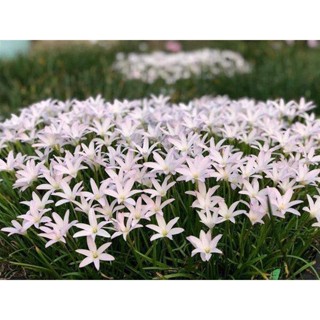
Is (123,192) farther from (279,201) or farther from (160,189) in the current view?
(279,201)

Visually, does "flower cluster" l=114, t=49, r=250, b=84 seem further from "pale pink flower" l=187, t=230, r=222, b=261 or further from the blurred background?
"pale pink flower" l=187, t=230, r=222, b=261

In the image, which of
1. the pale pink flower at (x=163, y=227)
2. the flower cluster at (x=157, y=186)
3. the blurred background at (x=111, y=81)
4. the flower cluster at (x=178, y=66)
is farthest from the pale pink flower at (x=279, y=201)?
the flower cluster at (x=178, y=66)

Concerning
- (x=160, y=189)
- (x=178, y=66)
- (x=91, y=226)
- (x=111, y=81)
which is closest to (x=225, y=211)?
(x=160, y=189)

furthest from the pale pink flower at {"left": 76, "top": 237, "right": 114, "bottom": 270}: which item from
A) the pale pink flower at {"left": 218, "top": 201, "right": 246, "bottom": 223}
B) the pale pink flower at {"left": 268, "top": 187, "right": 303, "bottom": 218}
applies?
the pale pink flower at {"left": 268, "top": 187, "right": 303, "bottom": 218}

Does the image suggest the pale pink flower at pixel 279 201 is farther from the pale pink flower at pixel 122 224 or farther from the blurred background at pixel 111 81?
the blurred background at pixel 111 81

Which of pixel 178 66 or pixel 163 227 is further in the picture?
pixel 178 66

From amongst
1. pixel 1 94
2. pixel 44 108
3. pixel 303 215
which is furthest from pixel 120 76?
pixel 303 215

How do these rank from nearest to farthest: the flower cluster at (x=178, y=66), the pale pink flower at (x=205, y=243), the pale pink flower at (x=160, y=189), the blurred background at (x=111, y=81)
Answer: the pale pink flower at (x=205, y=243) < the pale pink flower at (x=160, y=189) < the blurred background at (x=111, y=81) < the flower cluster at (x=178, y=66)

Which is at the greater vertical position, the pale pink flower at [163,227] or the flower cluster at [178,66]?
the flower cluster at [178,66]

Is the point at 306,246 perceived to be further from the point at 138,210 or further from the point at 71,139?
the point at 71,139
